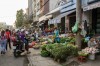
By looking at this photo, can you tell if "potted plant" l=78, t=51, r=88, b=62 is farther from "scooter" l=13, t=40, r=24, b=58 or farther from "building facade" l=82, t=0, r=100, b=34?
"building facade" l=82, t=0, r=100, b=34

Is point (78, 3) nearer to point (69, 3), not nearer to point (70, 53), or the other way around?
point (70, 53)

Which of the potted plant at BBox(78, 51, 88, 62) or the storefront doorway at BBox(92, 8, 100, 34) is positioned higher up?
the storefront doorway at BBox(92, 8, 100, 34)

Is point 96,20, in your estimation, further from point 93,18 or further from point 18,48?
point 18,48

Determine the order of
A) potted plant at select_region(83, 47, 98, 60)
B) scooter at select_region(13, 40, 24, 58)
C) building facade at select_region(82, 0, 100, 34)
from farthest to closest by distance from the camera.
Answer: building facade at select_region(82, 0, 100, 34)
scooter at select_region(13, 40, 24, 58)
potted plant at select_region(83, 47, 98, 60)

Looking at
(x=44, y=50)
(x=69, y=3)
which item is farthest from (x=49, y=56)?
(x=69, y=3)

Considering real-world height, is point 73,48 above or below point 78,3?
below

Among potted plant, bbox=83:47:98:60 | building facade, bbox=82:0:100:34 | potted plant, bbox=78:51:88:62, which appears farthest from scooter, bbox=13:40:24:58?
potted plant, bbox=83:47:98:60

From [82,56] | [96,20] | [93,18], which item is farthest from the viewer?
[93,18]

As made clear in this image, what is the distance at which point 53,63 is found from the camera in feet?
40.7

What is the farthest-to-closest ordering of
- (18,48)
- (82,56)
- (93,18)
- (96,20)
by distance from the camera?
(93,18), (96,20), (18,48), (82,56)

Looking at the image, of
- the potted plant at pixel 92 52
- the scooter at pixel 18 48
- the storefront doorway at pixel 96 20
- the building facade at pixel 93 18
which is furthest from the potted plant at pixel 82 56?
the storefront doorway at pixel 96 20

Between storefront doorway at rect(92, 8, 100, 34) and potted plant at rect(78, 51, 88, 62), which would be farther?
storefront doorway at rect(92, 8, 100, 34)

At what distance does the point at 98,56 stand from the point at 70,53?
4.85ft

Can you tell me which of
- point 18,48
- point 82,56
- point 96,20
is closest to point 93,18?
point 96,20
